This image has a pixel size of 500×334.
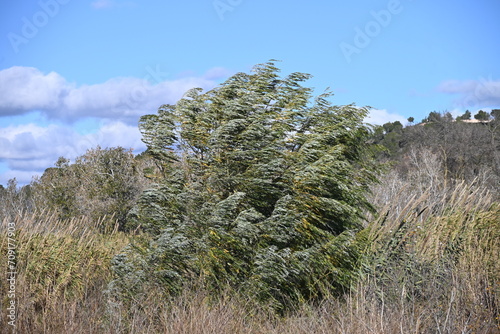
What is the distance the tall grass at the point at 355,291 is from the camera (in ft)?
24.2

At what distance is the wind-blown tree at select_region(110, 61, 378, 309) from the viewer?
10.0m

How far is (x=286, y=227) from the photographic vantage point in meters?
10.1

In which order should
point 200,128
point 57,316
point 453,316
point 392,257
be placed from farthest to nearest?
1. point 200,128
2. point 392,257
3. point 57,316
4. point 453,316

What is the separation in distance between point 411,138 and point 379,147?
166 feet

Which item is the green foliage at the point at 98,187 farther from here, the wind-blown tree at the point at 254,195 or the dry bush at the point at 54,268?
the wind-blown tree at the point at 254,195

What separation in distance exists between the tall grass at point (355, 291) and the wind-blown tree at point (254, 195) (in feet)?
1.81

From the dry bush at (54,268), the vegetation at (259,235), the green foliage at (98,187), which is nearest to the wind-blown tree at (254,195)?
the vegetation at (259,235)

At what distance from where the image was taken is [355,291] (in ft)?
29.3

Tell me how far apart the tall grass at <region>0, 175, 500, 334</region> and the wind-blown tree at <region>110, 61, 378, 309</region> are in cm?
55

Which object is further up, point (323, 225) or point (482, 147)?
point (482, 147)

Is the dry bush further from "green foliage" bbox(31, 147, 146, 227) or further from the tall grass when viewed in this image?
"green foliage" bbox(31, 147, 146, 227)

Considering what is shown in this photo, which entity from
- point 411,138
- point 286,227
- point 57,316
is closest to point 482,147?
point 411,138

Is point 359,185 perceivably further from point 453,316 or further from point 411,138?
point 411,138

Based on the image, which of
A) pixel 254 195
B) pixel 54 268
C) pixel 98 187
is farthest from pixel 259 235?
pixel 98 187
